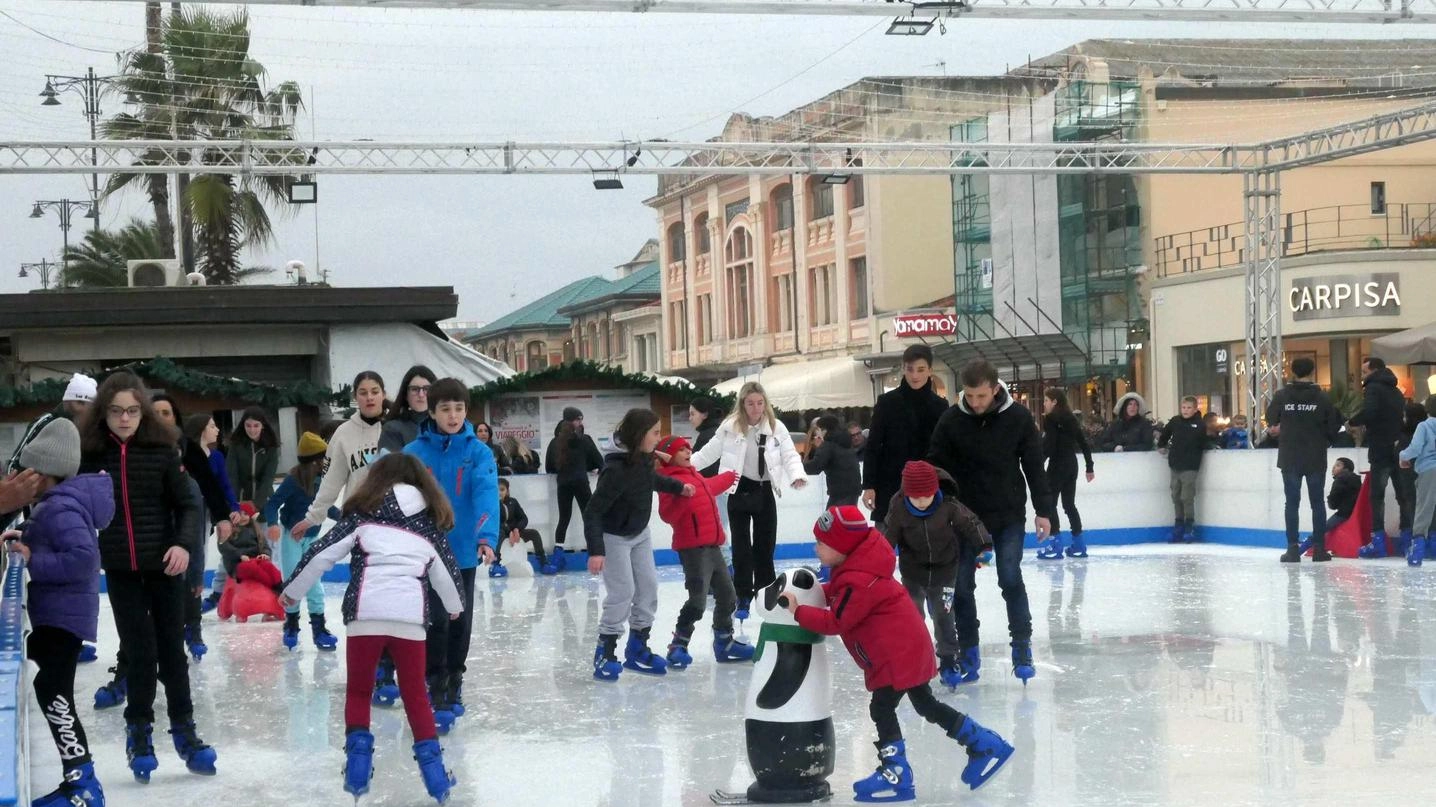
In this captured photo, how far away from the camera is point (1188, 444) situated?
16297mm

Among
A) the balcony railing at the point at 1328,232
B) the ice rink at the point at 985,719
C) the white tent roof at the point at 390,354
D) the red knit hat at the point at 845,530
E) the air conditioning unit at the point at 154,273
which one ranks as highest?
the balcony railing at the point at 1328,232

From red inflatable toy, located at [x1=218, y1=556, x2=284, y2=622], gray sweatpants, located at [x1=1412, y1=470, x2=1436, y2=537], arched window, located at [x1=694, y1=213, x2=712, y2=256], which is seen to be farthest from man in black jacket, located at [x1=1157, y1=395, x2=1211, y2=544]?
arched window, located at [x1=694, y1=213, x2=712, y2=256]

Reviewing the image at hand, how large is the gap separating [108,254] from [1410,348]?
2595 cm

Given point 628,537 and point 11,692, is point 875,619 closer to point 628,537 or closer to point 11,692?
point 11,692

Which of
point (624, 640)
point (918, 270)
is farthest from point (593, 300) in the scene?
point (624, 640)

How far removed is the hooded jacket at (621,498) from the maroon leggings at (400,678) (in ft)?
7.94

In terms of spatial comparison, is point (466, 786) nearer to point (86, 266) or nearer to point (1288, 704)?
point (1288, 704)

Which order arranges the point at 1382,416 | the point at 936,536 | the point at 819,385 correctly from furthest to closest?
the point at 819,385 < the point at 1382,416 < the point at 936,536

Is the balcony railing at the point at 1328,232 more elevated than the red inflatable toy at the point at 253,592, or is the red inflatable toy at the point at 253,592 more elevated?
the balcony railing at the point at 1328,232

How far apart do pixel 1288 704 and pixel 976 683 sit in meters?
1.40

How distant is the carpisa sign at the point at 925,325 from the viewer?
1405 inches

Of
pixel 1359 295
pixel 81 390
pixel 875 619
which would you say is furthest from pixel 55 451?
pixel 1359 295

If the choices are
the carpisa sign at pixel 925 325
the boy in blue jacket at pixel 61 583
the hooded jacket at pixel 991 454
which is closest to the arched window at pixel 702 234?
the carpisa sign at pixel 925 325

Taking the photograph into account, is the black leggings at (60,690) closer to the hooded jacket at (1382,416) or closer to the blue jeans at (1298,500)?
the blue jeans at (1298,500)
